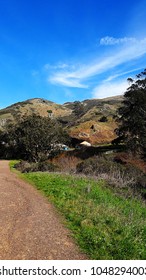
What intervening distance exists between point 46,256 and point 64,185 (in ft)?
27.6

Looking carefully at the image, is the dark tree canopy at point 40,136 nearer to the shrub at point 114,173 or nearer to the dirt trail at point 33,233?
the shrub at point 114,173

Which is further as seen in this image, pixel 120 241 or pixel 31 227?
pixel 31 227

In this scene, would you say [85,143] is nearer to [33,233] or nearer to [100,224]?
[100,224]

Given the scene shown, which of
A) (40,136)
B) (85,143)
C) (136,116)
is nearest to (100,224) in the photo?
(136,116)

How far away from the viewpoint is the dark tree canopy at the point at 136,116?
33.6m

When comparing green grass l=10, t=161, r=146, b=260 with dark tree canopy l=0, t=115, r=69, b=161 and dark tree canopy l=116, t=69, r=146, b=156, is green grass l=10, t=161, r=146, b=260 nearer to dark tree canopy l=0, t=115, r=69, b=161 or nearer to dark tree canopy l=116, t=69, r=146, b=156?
dark tree canopy l=116, t=69, r=146, b=156

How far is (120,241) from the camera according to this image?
741 centimetres

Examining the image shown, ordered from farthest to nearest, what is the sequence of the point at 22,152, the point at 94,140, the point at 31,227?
the point at 94,140
the point at 22,152
the point at 31,227

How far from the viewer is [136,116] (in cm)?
3559

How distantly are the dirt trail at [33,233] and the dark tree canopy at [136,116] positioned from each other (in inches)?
924

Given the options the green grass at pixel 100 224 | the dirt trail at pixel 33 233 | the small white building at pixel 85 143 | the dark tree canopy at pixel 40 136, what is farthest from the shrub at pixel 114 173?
the small white building at pixel 85 143

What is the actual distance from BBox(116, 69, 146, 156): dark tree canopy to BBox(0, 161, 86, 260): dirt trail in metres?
23.5
